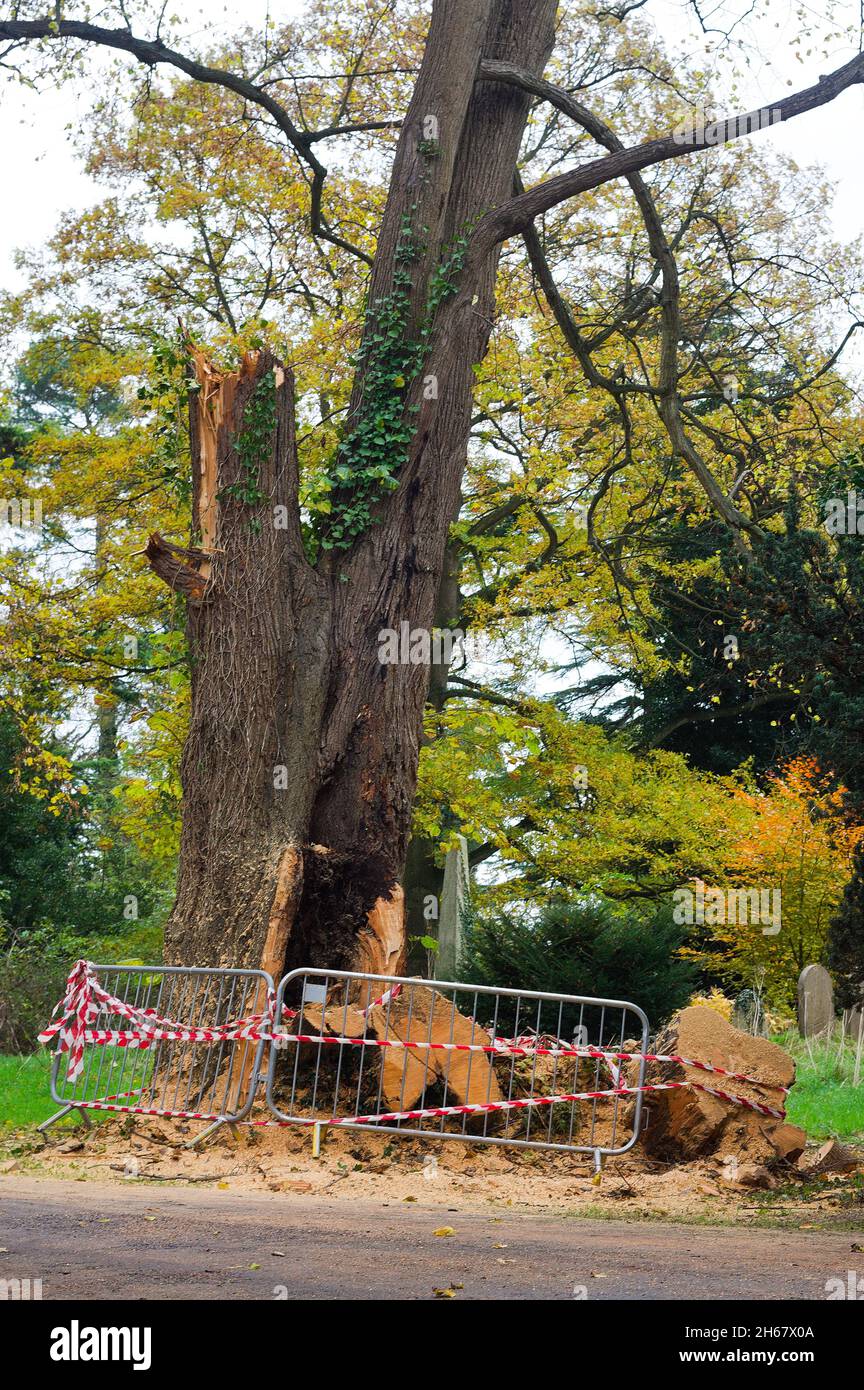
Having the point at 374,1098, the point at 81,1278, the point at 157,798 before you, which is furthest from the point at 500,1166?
the point at 157,798

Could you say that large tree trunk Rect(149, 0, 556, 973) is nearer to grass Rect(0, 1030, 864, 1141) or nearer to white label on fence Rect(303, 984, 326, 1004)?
white label on fence Rect(303, 984, 326, 1004)

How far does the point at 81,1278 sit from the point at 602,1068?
571 centimetres

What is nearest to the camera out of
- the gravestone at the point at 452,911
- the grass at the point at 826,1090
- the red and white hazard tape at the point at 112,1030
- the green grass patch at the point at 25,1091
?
the red and white hazard tape at the point at 112,1030

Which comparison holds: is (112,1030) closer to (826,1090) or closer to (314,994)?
(314,994)

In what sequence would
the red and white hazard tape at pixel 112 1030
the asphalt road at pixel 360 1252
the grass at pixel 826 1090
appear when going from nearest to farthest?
the asphalt road at pixel 360 1252
the red and white hazard tape at pixel 112 1030
the grass at pixel 826 1090

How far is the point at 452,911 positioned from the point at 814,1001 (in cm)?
469

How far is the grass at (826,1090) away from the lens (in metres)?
10.6

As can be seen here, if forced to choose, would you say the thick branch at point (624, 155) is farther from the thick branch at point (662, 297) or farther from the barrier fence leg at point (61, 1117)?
the barrier fence leg at point (61, 1117)

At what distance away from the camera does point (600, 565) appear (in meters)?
19.5

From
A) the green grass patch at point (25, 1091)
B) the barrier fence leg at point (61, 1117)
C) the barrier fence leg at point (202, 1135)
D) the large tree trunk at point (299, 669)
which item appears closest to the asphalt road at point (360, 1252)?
the barrier fence leg at point (202, 1135)

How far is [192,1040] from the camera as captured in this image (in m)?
8.61

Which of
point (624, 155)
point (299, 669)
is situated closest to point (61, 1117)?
point (299, 669)

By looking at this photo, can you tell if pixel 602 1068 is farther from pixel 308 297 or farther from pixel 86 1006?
pixel 308 297

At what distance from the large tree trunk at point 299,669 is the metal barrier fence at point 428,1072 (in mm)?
561
